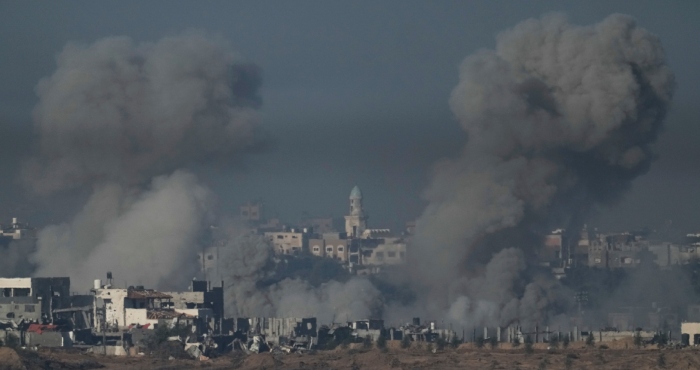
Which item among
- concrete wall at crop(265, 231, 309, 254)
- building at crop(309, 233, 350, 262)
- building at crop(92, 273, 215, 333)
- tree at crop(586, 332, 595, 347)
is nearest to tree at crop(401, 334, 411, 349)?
tree at crop(586, 332, 595, 347)

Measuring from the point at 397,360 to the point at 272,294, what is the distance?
78.3 feet

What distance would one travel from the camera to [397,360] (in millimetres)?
65188

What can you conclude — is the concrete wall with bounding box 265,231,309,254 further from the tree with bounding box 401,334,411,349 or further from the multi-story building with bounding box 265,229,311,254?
the tree with bounding box 401,334,411,349

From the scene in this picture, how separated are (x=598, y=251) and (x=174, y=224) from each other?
37965mm

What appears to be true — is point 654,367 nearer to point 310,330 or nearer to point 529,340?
point 529,340

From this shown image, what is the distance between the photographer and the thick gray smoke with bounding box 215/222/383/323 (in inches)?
3383

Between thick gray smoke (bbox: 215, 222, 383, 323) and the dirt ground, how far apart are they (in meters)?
14.9

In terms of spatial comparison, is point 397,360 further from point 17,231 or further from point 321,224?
point 321,224

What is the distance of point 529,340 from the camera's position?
73.2 m

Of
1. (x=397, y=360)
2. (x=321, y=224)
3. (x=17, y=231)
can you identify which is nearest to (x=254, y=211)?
(x=321, y=224)

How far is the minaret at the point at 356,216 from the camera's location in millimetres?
145150

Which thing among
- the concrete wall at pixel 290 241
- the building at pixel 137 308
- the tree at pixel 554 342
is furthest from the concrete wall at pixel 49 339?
the concrete wall at pixel 290 241

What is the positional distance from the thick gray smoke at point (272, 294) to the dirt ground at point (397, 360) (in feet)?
48.8

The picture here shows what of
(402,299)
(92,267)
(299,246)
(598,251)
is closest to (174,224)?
(92,267)
